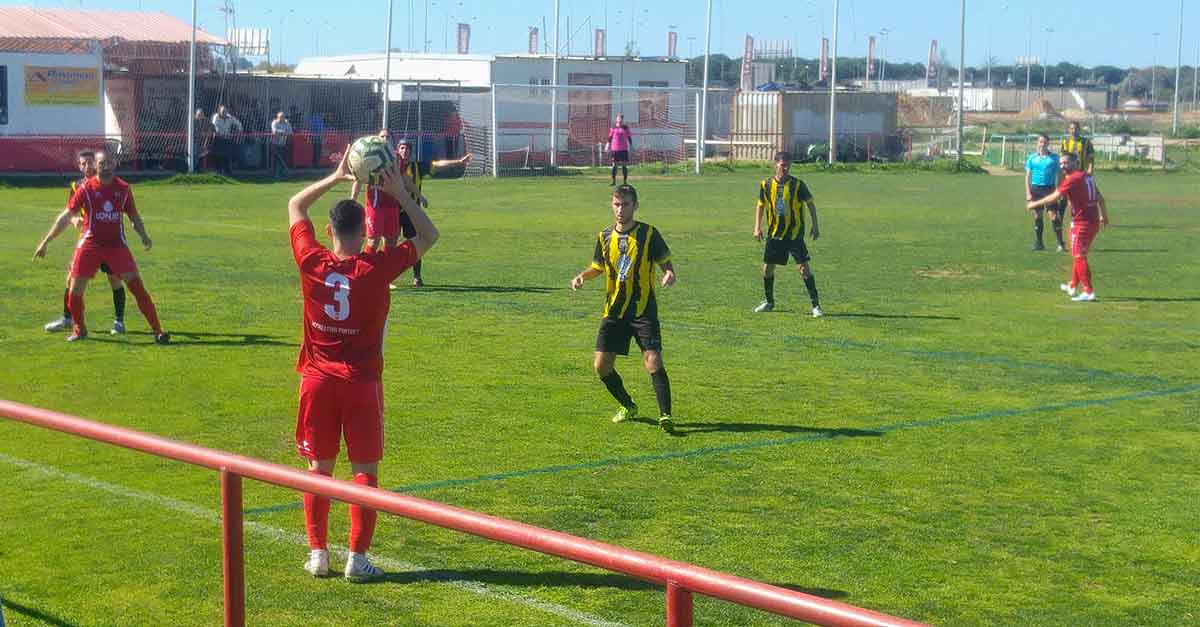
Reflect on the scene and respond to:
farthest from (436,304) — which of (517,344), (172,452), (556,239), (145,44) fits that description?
(145,44)

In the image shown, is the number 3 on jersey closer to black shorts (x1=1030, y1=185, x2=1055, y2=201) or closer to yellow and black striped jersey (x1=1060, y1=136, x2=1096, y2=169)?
yellow and black striped jersey (x1=1060, y1=136, x2=1096, y2=169)

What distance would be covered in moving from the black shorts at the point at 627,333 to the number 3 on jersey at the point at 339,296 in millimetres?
4458

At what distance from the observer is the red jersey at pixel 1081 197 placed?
66.1 feet

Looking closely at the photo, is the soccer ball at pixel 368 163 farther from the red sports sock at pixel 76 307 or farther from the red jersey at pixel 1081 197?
the red jersey at pixel 1081 197

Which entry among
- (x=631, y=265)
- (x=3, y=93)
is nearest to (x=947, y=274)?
(x=631, y=265)

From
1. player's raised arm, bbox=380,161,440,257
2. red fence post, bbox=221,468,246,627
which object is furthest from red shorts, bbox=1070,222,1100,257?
red fence post, bbox=221,468,246,627

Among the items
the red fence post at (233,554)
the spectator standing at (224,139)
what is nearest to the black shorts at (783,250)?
the red fence post at (233,554)

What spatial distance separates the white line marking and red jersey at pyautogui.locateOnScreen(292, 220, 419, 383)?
3.50 feet

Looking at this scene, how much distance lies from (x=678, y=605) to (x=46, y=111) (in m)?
44.1

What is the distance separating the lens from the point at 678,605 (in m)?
3.90

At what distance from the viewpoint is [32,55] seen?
144 feet

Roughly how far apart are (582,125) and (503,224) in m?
25.7

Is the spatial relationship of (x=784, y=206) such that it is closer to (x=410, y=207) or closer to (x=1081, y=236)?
(x=1081, y=236)

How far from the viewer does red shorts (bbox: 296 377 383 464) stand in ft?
24.7
